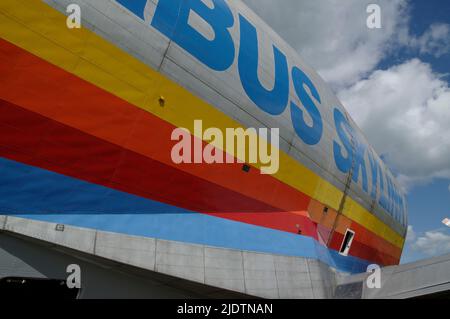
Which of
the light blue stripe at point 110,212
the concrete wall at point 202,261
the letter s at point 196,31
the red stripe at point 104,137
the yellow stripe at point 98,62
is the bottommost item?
the concrete wall at point 202,261

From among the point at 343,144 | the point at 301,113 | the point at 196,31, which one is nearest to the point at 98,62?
the point at 196,31

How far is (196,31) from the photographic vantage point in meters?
8.48

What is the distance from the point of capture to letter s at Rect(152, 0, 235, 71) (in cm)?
788

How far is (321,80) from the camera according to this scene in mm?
15336

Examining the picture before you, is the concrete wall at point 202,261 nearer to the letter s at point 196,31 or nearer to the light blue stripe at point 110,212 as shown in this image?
the light blue stripe at point 110,212

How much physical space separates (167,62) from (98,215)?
11.4ft

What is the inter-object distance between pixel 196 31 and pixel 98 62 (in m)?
2.64

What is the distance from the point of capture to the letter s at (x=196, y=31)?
310 inches

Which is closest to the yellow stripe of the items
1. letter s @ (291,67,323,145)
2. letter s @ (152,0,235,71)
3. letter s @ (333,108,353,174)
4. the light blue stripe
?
letter s @ (152,0,235,71)

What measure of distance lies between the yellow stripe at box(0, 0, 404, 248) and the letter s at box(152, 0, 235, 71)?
1001 millimetres

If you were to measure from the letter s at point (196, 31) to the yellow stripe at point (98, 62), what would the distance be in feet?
3.28

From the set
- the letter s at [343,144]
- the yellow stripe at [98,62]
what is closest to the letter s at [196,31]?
the yellow stripe at [98,62]

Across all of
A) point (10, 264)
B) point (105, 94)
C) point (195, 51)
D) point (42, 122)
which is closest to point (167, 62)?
point (195, 51)

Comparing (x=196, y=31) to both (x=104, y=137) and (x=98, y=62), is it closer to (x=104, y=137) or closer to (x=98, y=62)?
(x=98, y=62)
